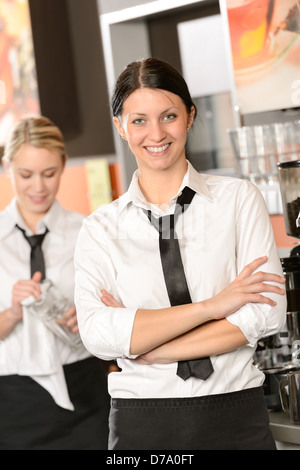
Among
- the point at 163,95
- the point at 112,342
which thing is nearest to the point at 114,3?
the point at 163,95

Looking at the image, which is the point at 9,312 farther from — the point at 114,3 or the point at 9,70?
the point at 9,70

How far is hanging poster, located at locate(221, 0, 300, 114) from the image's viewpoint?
2.62m

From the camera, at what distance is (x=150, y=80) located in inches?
59.4

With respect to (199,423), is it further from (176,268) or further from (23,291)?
(23,291)

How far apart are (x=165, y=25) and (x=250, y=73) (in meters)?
0.92

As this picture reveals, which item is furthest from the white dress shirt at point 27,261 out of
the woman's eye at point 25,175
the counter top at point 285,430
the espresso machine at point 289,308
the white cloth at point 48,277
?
the counter top at point 285,430

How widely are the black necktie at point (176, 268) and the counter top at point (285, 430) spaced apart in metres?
0.40

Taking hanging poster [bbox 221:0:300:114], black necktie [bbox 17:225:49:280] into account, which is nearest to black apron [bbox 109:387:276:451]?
black necktie [bbox 17:225:49:280]

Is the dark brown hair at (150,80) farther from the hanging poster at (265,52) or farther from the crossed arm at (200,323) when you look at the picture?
the hanging poster at (265,52)

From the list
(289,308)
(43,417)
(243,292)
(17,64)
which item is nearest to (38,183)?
(43,417)

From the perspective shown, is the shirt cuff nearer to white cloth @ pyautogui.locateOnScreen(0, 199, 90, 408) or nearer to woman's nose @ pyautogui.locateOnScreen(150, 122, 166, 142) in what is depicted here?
woman's nose @ pyautogui.locateOnScreen(150, 122, 166, 142)

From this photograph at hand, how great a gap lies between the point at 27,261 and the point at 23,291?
17 centimetres

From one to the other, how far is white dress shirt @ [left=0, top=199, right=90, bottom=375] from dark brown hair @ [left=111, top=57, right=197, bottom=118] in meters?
0.91

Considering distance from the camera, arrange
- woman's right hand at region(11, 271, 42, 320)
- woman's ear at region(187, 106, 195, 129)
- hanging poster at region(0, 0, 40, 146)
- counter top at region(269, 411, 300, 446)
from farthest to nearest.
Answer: hanging poster at region(0, 0, 40, 146), woman's right hand at region(11, 271, 42, 320), counter top at region(269, 411, 300, 446), woman's ear at region(187, 106, 195, 129)
